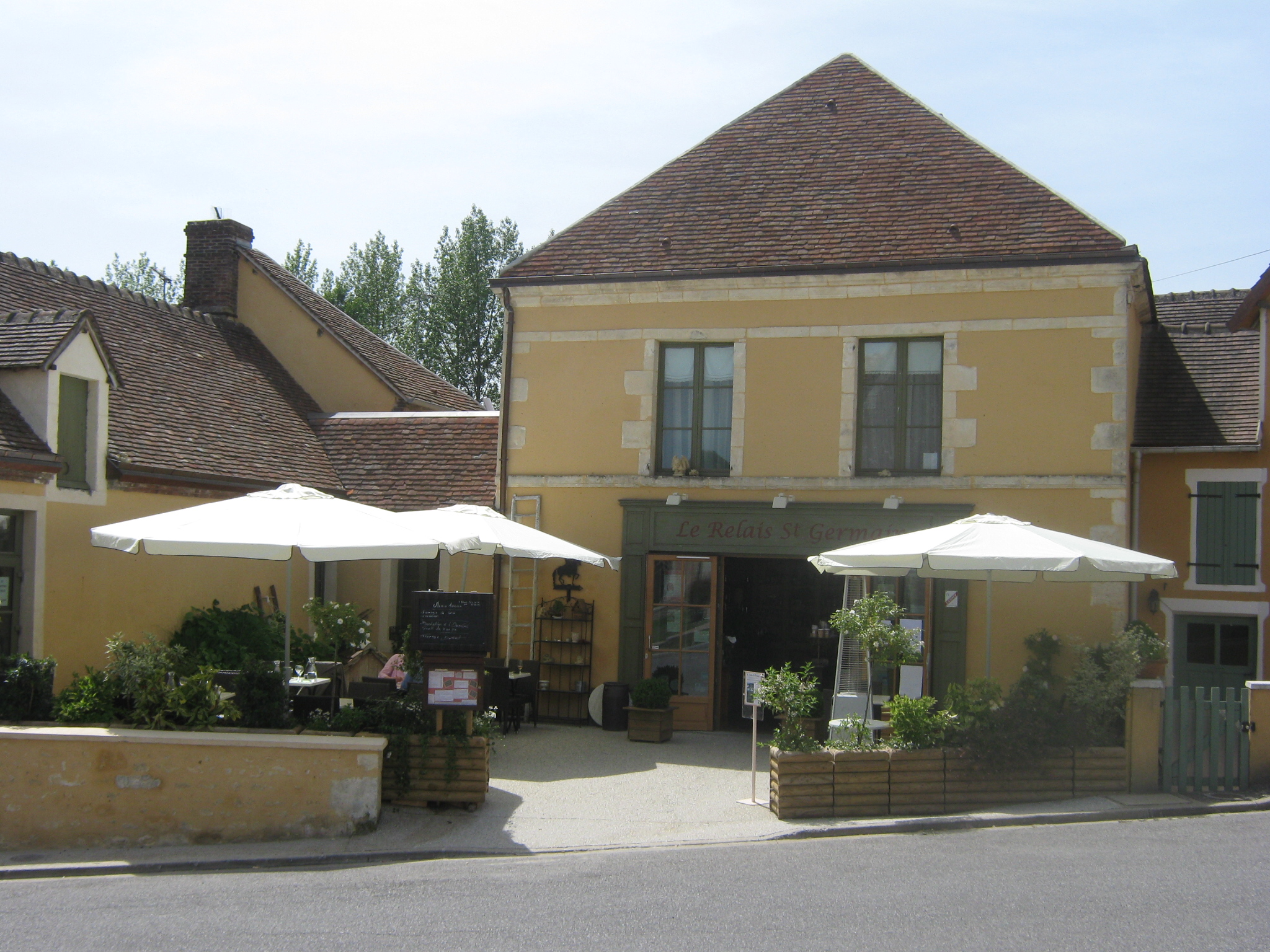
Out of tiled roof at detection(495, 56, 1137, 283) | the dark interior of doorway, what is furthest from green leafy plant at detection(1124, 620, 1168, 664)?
the dark interior of doorway

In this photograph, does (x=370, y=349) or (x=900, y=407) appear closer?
(x=900, y=407)

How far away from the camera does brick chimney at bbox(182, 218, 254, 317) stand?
1931cm

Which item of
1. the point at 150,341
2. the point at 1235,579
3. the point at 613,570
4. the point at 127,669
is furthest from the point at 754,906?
the point at 150,341

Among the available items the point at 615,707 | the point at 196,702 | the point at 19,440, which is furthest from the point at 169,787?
the point at 615,707

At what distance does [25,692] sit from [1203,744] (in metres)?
9.39

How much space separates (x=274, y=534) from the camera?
869 centimetres

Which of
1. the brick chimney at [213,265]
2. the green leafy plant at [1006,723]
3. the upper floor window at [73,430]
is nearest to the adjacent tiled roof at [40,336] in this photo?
the upper floor window at [73,430]

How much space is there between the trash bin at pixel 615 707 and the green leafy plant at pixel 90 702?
5.74m

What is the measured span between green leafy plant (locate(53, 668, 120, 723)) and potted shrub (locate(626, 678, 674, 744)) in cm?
543

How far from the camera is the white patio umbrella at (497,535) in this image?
11.1 metres

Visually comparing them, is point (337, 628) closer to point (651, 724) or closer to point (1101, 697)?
point (651, 724)

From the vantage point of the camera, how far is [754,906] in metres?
6.31

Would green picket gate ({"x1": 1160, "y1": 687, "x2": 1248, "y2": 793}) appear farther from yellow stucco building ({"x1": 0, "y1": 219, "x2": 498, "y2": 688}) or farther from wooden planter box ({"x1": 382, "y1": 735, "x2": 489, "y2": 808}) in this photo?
yellow stucco building ({"x1": 0, "y1": 219, "x2": 498, "y2": 688})

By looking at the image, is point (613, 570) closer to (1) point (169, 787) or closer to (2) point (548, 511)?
(2) point (548, 511)
